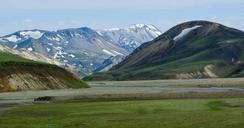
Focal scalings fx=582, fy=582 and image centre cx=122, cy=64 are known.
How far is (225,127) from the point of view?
163 feet

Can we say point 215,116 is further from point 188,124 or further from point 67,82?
point 67,82

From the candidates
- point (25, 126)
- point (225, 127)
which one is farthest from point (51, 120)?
point (225, 127)

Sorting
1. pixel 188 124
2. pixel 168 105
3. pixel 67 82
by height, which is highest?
pixel 188 124

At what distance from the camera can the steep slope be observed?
166625mm

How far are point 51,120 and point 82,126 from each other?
7.42m

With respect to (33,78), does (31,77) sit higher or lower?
higher

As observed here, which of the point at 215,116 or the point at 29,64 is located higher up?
the point at 215,116

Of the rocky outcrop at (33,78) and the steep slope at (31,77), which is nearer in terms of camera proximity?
the rocky outcrop at (33,78)

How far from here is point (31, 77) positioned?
17725 cm

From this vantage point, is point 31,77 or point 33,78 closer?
point 31,77

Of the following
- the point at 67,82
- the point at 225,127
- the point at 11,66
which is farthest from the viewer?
the point at 67,82

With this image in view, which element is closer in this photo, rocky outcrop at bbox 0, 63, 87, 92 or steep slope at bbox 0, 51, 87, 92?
rocky outcrop at bbox 0, 63, 87, 92

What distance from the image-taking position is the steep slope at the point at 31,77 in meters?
167

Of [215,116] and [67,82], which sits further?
[67,82]
